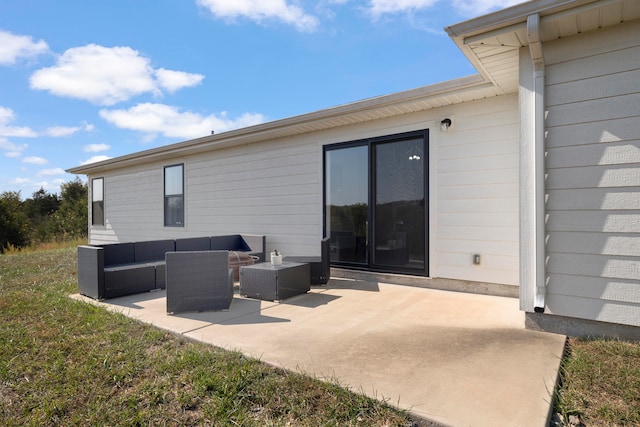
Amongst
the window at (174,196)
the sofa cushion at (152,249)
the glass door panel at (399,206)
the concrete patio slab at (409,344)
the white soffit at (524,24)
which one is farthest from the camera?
the window at (174,196)

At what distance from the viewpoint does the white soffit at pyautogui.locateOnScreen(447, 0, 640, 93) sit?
8.76 ft

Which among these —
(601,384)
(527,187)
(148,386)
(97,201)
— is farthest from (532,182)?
(97,201)

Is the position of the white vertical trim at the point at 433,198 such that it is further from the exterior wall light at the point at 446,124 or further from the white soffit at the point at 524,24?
the white soffit at the point at 524,24

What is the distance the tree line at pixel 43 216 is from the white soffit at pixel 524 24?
Result: 16.6 metres

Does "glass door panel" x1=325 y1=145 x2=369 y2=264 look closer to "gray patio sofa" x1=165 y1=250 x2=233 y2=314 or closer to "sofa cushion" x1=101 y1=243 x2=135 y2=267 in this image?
"gray patio sofa" x1=165 y1=250 x2=233 y2=314

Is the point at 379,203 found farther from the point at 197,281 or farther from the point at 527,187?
the point at 197,281

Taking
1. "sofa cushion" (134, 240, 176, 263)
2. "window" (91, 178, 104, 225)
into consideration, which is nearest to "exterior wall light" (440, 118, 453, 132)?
"sofa cushion" (134, 240, 176, 263)

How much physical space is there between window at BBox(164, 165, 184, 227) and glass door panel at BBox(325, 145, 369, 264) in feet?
14.8

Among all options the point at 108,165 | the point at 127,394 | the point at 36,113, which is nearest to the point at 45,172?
the point at 36,113

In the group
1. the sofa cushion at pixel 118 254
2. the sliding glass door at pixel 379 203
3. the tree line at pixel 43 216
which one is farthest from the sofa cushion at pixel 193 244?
the tree line at pixel 43 216

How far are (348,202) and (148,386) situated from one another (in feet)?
13.5

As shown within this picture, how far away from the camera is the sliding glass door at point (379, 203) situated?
5.10 metres

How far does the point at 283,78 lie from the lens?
9.36 m

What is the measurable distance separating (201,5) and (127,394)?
6510mm
